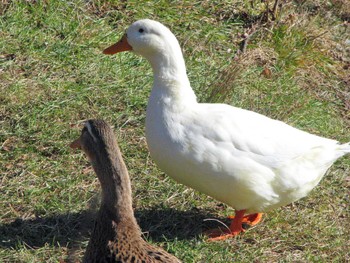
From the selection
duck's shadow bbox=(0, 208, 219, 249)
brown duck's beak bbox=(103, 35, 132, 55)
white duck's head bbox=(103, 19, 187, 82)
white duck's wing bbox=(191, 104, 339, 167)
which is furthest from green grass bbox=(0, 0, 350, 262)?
white duck's head bbox=(103, 19, 187, 82)

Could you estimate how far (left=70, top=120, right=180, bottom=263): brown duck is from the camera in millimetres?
3816

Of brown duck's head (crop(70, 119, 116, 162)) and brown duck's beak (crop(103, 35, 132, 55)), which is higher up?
brown duck's head (crop(70, 119, 116, 162))

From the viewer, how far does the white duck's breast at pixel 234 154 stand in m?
4.79

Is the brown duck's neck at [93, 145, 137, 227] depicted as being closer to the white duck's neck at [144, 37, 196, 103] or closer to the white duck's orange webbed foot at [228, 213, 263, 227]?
the white duck's neck at [144, 37, 196, 103]

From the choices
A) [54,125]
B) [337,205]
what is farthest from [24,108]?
[337,205]

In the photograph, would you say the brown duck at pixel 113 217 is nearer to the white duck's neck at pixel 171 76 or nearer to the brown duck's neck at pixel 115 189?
the brown duck's neck at pixel 115 189

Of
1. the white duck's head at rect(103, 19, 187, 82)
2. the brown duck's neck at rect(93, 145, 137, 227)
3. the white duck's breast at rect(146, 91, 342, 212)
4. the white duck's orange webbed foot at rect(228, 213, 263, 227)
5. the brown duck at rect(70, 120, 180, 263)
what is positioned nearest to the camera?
the brown duck at rect(70, 120, 180, 263)

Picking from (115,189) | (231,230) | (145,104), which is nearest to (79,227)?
(231,230)

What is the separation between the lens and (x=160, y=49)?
505cm

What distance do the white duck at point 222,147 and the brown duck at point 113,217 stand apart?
819 millimetres

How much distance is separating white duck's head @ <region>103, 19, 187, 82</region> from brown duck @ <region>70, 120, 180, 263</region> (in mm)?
1047

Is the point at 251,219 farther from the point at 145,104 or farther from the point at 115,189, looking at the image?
the point at 115,189

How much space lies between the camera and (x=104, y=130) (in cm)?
404

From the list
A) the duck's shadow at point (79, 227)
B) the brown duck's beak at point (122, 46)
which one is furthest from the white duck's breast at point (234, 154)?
the brown duck's beak at point (122, 46)
